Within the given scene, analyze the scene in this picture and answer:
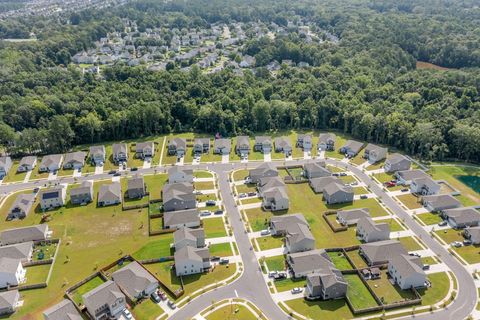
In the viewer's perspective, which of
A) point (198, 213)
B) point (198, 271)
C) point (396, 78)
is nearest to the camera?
point (198, 271)

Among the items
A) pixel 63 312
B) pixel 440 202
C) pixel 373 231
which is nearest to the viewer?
pixel 63 312

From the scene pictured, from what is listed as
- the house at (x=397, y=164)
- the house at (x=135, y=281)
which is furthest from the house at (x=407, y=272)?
the house at (x=135, y=281)


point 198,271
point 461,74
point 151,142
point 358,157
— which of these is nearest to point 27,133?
point 151,142

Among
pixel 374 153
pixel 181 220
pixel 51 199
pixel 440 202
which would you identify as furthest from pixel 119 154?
pixel 440 202

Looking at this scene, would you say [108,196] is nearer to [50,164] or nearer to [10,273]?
[50,164]

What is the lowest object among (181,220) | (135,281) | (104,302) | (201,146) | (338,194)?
(135,281)

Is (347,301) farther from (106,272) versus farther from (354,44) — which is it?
(354,44)

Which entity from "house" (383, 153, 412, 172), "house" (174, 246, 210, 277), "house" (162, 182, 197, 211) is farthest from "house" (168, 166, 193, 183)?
"house" (383, 153, 412, 172)

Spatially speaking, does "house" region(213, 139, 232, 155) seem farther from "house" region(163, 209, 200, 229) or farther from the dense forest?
"house" region(163, 209, 200, 229)
